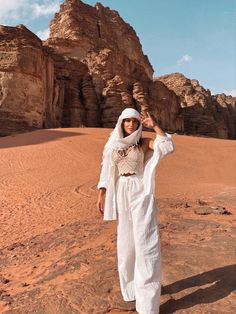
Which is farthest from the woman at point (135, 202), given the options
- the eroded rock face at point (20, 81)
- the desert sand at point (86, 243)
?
the eroded rock face at point (20, 81)

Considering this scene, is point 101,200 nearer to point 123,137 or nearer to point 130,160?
point 130,160

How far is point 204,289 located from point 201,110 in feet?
146

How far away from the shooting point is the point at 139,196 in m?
3.06

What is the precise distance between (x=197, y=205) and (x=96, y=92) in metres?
23.8

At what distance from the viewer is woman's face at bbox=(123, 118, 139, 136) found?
317 cm

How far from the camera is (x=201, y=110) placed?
46094 mm

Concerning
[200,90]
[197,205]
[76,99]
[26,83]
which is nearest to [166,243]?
[197,205]

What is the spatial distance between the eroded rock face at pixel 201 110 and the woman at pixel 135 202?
4018cm

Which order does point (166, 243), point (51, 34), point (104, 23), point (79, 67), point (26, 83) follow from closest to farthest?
point (166, 243) < point (26, 83) < point (79, 67) < point (51, 34) < point (104, 23)

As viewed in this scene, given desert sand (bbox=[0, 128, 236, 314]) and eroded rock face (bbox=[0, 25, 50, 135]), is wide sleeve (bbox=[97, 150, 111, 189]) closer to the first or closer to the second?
desert sand (bbox=[0, 128, 236, 314])

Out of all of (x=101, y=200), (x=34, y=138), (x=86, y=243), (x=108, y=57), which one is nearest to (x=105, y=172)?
(x=101, y=200)

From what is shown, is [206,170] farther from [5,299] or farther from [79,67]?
[79,67]

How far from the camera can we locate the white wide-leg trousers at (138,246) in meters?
2.89

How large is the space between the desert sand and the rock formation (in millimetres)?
10866
